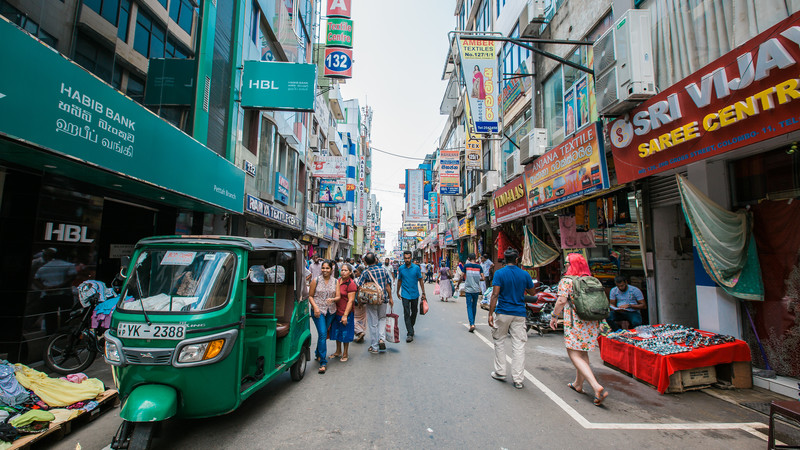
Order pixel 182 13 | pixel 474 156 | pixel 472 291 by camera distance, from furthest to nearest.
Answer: pixel 474 156, pixel 182 13, pixel 472 291

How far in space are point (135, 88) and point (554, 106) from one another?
1212cm

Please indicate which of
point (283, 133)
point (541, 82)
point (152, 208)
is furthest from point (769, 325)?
point (283, 133)

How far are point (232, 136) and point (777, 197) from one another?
13.7 m

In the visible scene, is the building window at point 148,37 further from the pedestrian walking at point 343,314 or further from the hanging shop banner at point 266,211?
the pedestrian walking at point 343,314

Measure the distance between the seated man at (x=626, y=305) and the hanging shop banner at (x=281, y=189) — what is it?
1404 centimetres

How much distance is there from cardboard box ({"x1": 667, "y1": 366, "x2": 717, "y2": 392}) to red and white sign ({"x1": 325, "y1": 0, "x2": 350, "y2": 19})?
54.8 feet

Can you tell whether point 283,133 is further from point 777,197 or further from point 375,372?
point 777,197

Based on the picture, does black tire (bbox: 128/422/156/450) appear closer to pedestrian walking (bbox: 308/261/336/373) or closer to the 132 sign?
pedestrian walking (bbox: 308/261/336/373)

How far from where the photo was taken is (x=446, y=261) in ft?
115

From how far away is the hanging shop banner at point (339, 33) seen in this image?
15445 mm

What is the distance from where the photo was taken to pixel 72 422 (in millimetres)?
3697

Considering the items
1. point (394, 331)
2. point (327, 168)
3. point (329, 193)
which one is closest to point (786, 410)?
point (394, 331)

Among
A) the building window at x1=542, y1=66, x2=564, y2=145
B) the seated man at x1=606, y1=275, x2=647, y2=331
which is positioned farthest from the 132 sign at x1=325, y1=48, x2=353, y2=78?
the seated man at x1=606, y1=275, x2=647, y2=331

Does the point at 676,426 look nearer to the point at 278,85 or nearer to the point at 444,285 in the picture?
the point at 444,285
